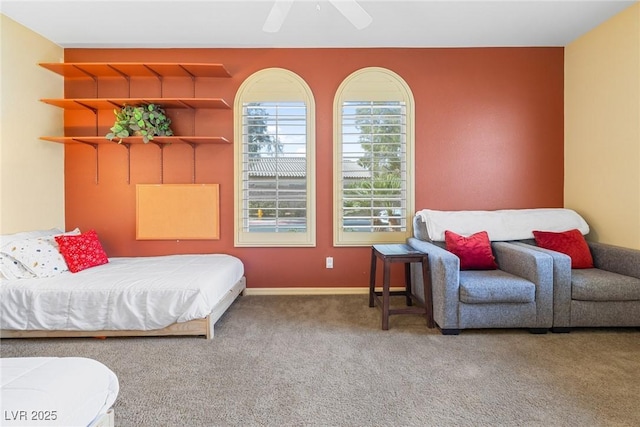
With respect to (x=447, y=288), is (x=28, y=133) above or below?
above

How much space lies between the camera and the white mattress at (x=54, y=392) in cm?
100

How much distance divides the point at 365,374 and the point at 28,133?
390cm

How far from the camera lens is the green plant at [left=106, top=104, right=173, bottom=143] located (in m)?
3.43

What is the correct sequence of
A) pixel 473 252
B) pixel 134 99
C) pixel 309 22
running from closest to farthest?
pixel 473 252
pixel 309 22
pixel 134 99

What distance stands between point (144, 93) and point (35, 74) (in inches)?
39.3

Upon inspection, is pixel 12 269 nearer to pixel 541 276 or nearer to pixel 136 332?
pixel 136 332

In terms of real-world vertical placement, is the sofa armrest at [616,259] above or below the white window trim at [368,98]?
below

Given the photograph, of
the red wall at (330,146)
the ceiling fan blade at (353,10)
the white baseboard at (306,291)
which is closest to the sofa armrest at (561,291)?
the red wall at (330,146)

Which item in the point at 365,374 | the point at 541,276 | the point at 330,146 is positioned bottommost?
the point at 365,374

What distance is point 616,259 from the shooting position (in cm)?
293

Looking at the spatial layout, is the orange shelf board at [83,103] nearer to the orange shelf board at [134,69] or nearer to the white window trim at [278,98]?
the orange shelf board at [134,69]

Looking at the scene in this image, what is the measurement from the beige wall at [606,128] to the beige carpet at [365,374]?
1.13 metres

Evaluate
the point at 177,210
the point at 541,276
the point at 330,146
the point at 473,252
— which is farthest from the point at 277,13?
the point at 541,276

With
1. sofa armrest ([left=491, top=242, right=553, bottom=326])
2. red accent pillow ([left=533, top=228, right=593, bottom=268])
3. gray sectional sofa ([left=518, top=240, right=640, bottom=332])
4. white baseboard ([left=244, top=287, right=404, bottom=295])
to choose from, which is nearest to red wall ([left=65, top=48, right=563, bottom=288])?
white baseboard ([left=244, top=287, right=404, bottom=295])
